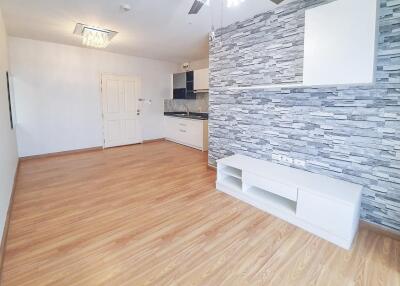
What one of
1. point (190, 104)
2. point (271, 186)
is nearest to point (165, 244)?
point (271, 186)

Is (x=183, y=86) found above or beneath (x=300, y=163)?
above

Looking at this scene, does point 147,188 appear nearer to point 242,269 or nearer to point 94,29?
point 242,269

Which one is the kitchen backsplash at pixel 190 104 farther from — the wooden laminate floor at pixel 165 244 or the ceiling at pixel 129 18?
the wooden laminate floor at pixel 165 244

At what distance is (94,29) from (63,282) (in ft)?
11.5

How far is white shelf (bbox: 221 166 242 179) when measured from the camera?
2941mm

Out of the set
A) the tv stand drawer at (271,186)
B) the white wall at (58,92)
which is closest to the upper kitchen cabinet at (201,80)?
the white wall at (58,92)

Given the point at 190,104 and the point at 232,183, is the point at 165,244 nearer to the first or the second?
the point at 232,183

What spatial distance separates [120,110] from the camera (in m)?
5.71

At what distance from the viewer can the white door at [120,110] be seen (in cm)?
545

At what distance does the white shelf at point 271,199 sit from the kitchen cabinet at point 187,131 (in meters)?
2.69

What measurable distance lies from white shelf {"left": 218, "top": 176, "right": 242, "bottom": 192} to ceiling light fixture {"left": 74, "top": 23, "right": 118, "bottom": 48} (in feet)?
10.1

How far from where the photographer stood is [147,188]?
3168 millimetres

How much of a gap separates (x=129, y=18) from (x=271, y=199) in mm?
3116

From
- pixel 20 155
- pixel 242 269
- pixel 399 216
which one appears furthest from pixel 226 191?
pixel 20 155
